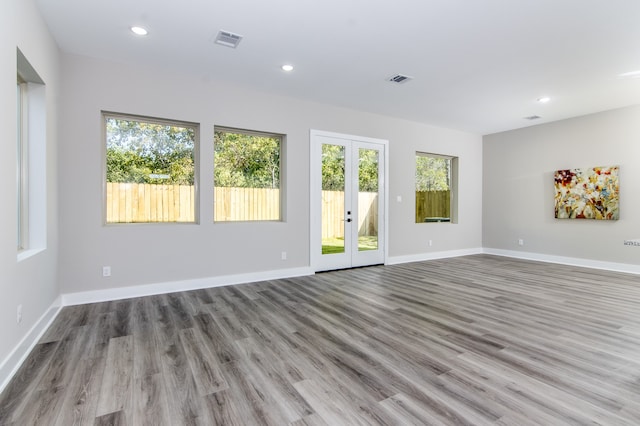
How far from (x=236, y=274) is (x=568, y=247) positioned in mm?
6315

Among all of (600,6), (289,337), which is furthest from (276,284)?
(600,6)

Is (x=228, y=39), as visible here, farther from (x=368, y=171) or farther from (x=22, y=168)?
(x=368, y=171)

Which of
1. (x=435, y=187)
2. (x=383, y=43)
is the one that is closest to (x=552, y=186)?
(x=435, y=187)

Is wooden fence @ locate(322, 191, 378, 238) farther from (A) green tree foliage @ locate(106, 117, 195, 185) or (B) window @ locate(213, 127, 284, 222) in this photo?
(A) green tree foliage @ locate(106, 117, 195, 185)

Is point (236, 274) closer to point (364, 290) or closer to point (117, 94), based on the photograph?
point (364, 290)

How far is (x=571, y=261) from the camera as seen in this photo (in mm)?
6273

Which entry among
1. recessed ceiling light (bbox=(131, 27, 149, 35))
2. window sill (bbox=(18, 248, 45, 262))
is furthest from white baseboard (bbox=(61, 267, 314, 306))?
recessed ceiling light (bbox=(131, 27, 149, 35))

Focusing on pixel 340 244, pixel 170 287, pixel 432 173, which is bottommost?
pixel 170 287

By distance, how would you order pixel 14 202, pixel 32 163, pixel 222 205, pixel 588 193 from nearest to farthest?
pixel 14 202
pixel 32 163
pixel 222 205
pixel 588 193

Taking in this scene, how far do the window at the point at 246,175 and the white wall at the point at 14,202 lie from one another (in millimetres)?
1951

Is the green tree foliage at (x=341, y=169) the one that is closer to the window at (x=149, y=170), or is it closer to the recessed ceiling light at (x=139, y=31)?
the window at (x=149, y=170)

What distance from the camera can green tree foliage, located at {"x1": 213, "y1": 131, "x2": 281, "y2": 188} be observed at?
4.68 metres

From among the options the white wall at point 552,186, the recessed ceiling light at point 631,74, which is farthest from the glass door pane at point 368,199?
the recessed ceiling light at point 631,74

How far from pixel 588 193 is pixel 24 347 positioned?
8147 millimetres
